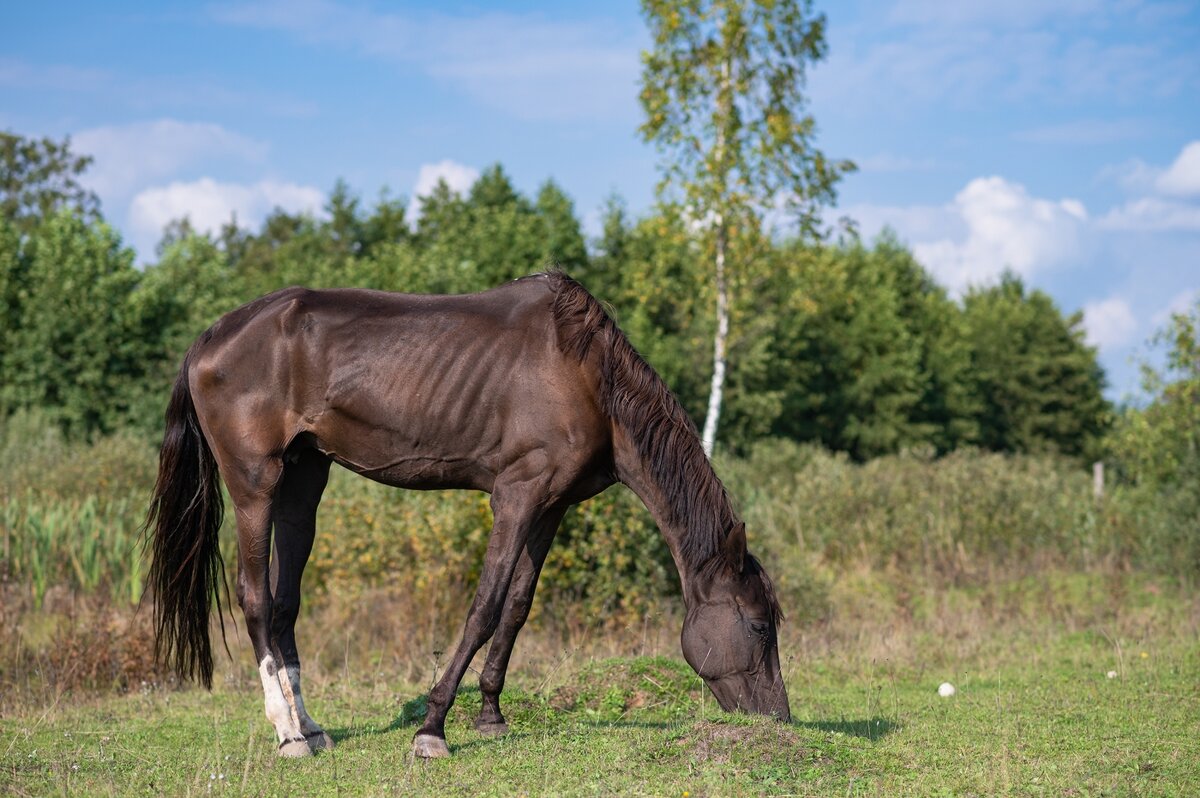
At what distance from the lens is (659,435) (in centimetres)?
616

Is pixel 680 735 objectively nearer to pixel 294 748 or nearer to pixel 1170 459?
pixel 294 748

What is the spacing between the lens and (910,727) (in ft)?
21.9

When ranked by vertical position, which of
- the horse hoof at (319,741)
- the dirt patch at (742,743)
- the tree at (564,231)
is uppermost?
the tree at (564,231)

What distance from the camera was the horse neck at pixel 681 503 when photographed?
6094mm

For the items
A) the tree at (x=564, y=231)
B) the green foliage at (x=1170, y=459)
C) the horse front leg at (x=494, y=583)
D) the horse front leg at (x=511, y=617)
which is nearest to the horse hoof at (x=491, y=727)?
the horse front leg at (x=511, y=617)

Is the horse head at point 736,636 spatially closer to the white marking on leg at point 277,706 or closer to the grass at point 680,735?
the grass at point 680,735

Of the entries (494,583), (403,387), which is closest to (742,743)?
(494,583)

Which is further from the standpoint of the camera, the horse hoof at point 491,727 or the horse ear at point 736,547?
the horse hoof at point 491,727

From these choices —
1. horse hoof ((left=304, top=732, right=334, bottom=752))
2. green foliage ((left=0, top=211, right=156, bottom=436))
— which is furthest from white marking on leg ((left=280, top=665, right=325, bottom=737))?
green foliage ((left=0, top=211, right=156, bottom=436))

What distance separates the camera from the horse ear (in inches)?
232

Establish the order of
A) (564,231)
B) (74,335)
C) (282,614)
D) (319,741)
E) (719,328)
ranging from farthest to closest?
(564,231), (74,335), (719,328), (282,614), (319,741)

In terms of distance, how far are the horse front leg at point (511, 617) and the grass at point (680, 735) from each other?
15cm

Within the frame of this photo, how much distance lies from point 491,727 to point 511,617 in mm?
656

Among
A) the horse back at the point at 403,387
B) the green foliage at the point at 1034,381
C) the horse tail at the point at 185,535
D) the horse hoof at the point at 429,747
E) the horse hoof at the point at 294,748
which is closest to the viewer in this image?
the horse hoof at the point at 429,747
